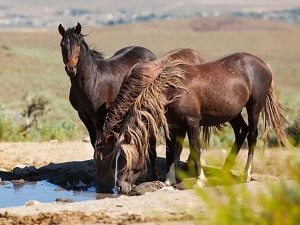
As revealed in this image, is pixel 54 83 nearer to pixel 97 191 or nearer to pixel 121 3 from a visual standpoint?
pixel 97 191

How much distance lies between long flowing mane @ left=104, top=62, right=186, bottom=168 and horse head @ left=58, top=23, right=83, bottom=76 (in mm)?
1042

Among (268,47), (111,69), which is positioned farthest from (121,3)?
(111,69)

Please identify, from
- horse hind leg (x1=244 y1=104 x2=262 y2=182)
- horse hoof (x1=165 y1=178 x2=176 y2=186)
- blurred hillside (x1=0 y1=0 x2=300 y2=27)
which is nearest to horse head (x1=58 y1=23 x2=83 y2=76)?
horse hoof (x1=165 y1=178 x2=176 y2=186)

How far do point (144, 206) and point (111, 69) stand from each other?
161 inches

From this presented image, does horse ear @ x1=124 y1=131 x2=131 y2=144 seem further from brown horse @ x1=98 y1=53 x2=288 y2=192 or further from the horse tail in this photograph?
Result: the horse tail

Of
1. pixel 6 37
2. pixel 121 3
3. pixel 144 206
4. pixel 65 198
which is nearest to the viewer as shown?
pixel 144 206

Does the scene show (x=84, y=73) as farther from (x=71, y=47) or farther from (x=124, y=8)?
(x=124, y=8)

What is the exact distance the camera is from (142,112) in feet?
34.9

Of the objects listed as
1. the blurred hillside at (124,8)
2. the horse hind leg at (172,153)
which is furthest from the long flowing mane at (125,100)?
the blurred hillside at (124,8)

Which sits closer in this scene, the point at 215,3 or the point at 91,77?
the point at 91,77

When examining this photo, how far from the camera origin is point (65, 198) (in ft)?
37.0

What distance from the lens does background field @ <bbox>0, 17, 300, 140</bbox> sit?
126 feet

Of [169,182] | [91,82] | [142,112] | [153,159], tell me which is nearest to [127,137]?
[142,112]

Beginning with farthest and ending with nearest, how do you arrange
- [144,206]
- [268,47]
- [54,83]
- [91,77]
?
[268,47]
[54,83]
[91,77]
[144,206]
